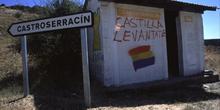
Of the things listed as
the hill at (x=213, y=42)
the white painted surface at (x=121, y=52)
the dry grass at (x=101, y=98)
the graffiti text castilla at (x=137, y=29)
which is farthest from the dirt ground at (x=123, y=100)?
the hill at (x=213, y=42)

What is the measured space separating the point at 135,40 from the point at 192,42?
3.55 meters

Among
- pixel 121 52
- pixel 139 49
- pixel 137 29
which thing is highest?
pixel 137 29

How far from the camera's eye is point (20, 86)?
5180mm

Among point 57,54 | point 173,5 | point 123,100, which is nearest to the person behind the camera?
point 123,100

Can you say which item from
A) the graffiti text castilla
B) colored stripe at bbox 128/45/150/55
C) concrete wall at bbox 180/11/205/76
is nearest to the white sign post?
the graffiti text castilla

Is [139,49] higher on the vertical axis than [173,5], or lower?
lower

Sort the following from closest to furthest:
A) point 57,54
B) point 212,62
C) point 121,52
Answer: point 121,52 < point 57,54 < point 212,62

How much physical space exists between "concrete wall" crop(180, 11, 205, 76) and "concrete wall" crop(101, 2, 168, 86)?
1.46 metres

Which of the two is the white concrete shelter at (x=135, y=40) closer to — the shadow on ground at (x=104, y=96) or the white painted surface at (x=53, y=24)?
the shadow on ground at (x=104, y=96)

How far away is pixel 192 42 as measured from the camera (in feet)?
24.5

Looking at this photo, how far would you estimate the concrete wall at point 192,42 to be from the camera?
23.6 ft

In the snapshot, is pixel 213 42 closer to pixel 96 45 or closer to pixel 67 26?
pixel 96 45

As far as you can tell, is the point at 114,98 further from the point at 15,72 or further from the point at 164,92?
the point at 15,72

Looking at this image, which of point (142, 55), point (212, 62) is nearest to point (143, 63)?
point (142, 55)
